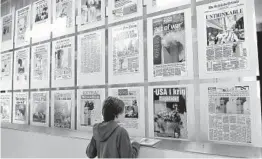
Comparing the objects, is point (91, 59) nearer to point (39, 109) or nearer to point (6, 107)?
point (39, 109)

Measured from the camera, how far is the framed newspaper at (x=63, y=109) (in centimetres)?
179

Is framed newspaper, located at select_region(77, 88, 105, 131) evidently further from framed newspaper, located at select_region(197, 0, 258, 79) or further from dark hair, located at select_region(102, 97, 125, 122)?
framed newspaper, located at select_region(197, 0, 258, 79)

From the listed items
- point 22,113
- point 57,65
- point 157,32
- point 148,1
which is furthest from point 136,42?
point 22,113

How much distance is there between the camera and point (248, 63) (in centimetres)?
111

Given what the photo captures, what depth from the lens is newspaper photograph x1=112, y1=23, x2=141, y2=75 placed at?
4.87 ft

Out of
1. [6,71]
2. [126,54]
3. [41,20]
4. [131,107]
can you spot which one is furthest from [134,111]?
[6,71]

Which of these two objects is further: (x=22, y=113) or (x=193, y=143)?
(x=22, y=113)

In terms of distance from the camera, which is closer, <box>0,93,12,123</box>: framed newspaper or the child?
the child

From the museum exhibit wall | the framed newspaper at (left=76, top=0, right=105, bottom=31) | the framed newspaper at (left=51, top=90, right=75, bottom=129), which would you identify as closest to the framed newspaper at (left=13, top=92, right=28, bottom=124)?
the museum exhibit wall

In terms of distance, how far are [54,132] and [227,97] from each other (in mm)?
1179

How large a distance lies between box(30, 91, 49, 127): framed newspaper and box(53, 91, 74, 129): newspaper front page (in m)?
0.11

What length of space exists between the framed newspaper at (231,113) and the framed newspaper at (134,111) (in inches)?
14.6

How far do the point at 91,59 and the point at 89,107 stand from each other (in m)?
0.35

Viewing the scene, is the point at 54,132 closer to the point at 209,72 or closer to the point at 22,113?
the point at 22,113
